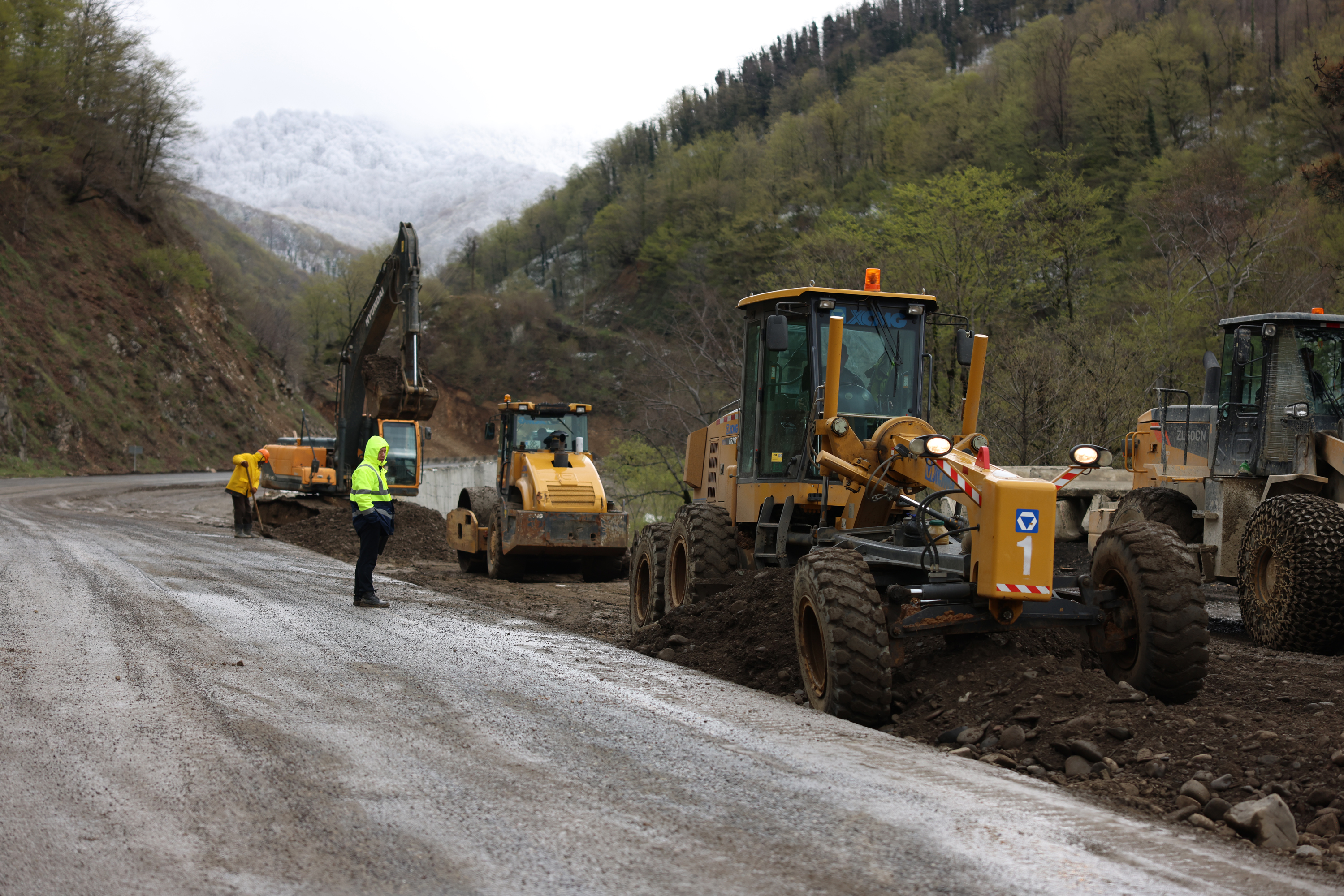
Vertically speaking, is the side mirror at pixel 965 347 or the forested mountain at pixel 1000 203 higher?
the forested mountain at pixel 1000 203

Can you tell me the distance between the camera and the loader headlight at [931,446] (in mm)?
7051

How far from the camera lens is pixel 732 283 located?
212 ft

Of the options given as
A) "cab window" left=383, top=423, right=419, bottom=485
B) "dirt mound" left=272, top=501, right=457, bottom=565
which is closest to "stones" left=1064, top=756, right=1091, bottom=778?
"dirt mound" left=272, top=501, right=457, bottom=565

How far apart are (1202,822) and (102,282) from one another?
51317mm

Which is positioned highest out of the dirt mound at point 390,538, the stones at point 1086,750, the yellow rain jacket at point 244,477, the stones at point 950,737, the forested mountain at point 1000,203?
the forested mountain at point 1000,203

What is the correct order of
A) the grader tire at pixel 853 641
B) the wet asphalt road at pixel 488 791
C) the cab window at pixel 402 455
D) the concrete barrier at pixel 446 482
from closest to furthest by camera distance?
1. the wet asphalt road at pixel 488 791
2. the grader tire at pixel 853 641
3. the cab window at pixel 402 455
4. the concrete barrier at pixel 446 482

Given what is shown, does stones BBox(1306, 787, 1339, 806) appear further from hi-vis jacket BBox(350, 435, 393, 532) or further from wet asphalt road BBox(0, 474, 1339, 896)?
hi-vis jacket BBox(350, 435, 393, 532)

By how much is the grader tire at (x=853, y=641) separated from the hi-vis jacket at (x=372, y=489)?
21.7ft

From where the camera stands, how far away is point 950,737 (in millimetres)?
6324

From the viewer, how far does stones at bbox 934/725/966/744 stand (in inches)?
248

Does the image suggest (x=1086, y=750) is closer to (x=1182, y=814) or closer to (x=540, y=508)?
(x=1182, y=814)

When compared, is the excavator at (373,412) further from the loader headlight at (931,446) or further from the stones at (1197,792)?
the stones at (1197,792)

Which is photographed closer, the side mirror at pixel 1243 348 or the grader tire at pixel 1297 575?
the grader tire at pixel 1297 575

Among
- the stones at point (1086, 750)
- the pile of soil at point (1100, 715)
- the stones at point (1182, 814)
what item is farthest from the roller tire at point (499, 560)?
the stones at point (1182, 814)
